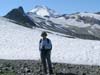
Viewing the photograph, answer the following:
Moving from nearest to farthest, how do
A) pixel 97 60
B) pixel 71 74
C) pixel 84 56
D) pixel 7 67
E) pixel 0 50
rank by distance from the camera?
pixel 71 74, pixel 7 67, pixel 97 60, pixel 84 56, pixel 0 50

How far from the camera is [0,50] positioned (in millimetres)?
41094

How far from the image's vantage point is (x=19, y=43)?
46281 mm

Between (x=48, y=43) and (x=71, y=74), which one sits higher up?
(x=48, y=43)

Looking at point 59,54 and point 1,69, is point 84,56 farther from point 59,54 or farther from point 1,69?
point 1,69

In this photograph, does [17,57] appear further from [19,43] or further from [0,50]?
[19,43]

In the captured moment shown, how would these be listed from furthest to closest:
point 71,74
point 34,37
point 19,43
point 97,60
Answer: point 34,37
point 19,43
point 97,60
point 71,74

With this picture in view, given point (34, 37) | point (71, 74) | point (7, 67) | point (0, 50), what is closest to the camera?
point (71, 74)

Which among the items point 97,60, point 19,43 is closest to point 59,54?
point 97,60

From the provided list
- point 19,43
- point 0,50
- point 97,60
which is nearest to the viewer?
point 97,60

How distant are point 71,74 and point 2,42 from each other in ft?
85.3

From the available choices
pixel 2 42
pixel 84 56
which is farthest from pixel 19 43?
pixel 84 56

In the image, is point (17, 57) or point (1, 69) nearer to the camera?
point (1, 69)

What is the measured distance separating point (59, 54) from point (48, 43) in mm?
16233

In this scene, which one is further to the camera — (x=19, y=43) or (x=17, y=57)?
(x=19, y=43)
